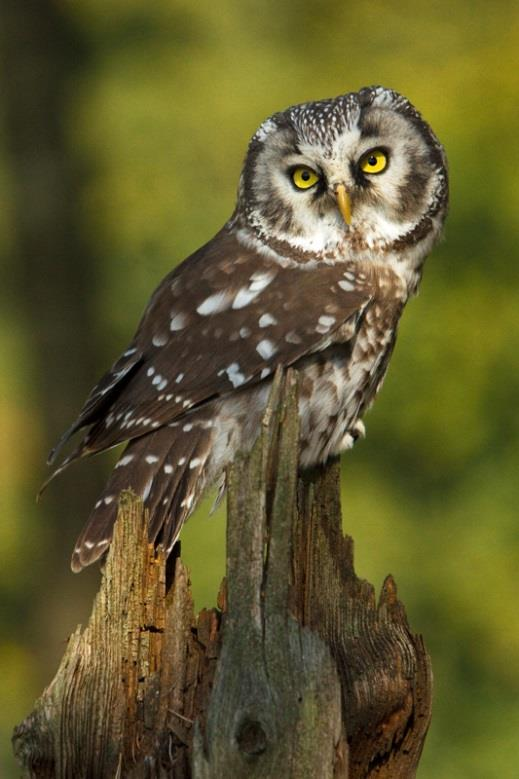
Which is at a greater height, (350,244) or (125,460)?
(350,244)

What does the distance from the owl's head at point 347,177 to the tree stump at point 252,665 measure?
1387 mm

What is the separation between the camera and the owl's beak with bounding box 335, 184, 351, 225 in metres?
3.83

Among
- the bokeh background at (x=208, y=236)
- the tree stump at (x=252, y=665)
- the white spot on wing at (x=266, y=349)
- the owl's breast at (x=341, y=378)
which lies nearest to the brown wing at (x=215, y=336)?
the white spot on wing at (x=266, y=349)

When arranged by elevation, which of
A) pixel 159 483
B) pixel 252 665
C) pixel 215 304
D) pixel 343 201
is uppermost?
pixel 343 201

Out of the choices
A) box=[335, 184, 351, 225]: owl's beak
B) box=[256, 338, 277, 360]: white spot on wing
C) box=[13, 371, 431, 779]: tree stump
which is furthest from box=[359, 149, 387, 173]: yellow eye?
box=[13, 371, 431, 779]: tree stump

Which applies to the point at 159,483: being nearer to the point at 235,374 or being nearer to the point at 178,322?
the point at 235,374

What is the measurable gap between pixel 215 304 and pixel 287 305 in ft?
0.81

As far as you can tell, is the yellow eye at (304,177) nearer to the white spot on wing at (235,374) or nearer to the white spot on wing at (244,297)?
the white spot on wing at (244,297)

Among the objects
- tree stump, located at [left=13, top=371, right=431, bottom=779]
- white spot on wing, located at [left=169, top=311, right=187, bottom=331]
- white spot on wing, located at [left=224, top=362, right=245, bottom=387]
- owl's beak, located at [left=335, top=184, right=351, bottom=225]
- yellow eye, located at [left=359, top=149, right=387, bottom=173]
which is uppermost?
yellow eye, located at [left=359, top=149, right=387, bottom=173]

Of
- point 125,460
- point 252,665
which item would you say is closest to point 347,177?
point 125,460

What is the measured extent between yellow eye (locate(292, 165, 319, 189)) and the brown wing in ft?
0.85

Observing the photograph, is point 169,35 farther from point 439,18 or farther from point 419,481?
point 419,481

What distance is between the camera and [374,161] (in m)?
4.01

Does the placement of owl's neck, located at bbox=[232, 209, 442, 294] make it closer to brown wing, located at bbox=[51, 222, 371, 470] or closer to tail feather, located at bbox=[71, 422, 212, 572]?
brown wing, located at bbox=[51, 222, 371, 470]
